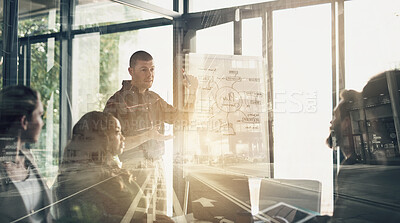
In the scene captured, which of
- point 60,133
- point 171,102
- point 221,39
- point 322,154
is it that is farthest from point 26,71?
point 322,154

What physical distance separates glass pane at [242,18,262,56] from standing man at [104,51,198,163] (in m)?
0.54

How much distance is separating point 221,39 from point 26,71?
1.01m

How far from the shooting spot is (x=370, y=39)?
1.92 meters

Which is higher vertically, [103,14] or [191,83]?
[103,14]

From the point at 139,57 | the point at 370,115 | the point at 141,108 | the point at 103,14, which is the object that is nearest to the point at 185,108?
the point at 141,108

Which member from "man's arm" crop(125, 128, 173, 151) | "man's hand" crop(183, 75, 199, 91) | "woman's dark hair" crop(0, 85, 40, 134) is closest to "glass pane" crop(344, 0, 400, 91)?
"man's hand" crop(183, 75, 199, 91)

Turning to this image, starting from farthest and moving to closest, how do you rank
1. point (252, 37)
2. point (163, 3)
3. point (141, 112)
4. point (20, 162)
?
point (252, 37) < point (163, 3) < point (141, 112) < point (20, 162)

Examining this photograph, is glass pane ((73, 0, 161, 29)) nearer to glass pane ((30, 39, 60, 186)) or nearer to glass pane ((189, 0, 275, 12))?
glass pane ((30, 39, 60, 186))

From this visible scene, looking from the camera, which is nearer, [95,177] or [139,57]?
[95,177]

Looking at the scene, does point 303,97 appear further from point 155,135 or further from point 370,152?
point 155,135

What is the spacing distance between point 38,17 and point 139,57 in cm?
49

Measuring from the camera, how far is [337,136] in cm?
197

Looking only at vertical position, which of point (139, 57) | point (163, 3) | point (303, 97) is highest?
point (163, 3)

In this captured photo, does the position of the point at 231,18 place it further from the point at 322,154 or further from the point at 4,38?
the point at 4,38
